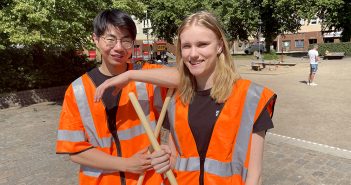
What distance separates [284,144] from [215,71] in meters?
5.62

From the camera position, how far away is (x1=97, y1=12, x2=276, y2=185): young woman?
1855 millimetres

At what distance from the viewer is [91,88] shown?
2.10m

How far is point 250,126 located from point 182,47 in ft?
1.94

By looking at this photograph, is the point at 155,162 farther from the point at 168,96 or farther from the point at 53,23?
the point at 53,23

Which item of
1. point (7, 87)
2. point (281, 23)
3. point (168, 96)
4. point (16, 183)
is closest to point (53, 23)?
point (7, 87)

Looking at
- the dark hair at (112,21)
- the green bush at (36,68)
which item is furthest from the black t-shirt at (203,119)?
the green bush at (36,68)

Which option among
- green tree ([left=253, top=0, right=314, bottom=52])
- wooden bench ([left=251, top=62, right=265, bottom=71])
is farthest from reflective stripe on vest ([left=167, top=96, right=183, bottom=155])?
green tree ([left=253, top=0, right=314, bottom=52])

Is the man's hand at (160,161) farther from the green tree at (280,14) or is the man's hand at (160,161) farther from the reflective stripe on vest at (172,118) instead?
the green tree at (280,14)

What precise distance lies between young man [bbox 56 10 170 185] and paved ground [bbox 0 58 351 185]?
3.73 meters

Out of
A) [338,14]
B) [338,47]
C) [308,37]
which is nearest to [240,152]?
[338,47]

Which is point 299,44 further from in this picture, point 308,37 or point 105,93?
point 105,93

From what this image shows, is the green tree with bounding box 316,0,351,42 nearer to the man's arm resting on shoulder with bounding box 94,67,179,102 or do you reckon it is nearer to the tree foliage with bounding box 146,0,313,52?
the tree foliage with bounding box 146,0,313,52

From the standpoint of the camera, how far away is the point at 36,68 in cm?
1461

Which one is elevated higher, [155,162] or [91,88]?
[91,88]
